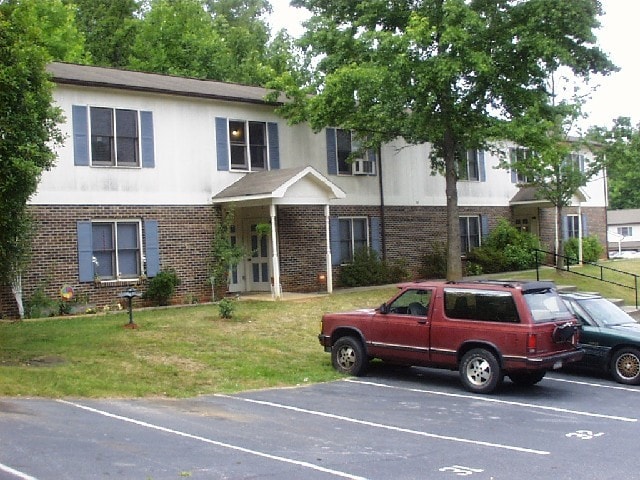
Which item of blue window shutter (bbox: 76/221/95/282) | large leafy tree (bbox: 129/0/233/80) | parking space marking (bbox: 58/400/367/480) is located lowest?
parking space marking (bbox: 58/400/367/480)

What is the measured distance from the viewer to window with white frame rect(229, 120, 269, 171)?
23344 millimetres

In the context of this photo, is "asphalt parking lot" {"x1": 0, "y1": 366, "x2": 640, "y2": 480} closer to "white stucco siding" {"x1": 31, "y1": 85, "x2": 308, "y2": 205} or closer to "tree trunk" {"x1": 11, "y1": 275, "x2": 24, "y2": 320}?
"tree trunk" {"x1": 11, "y1": 275, "x2": 24, "y2": 320}

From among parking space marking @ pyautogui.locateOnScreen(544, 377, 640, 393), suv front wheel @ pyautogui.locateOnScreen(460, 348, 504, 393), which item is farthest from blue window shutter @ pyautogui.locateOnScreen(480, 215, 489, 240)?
suv front wheel @ pyautogui.locateOnScreen(460, 348, 504, 393)

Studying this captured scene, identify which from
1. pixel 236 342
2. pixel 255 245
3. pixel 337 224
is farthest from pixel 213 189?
pixel 236 342

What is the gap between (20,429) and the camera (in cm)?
892

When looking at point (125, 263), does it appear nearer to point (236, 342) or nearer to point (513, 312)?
point (236, 342)

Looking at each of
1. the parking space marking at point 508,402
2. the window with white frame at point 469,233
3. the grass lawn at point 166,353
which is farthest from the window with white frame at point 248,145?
the parking space marking at point 508,402

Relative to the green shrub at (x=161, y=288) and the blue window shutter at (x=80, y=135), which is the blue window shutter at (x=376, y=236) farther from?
the blue window shutter at (x=80, y=135)

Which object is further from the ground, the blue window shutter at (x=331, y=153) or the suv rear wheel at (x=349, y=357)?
the blue window shutter at (x=331, y=153)

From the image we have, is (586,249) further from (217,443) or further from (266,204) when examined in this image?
(217,443)

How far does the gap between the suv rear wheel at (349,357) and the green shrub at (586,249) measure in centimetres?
2127

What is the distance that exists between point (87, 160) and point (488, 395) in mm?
12556

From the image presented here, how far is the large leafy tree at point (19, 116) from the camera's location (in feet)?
41.0

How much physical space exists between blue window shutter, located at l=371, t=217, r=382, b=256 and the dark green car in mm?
12037
